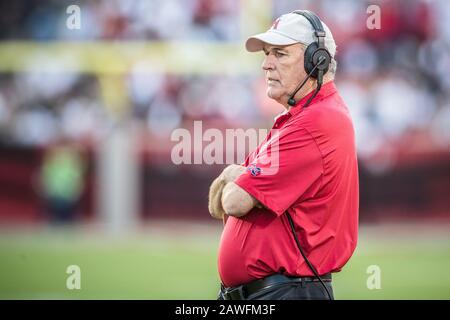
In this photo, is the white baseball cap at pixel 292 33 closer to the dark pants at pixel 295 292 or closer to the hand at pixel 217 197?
the hand at pixel 217 197

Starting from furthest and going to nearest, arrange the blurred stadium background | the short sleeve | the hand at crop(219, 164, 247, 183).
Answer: the blurred stadium background
the hand at crop(219, 164, 247, 183)
the short sleeve

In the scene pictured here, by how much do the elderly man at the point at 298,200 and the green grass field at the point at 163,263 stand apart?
4.11 meters

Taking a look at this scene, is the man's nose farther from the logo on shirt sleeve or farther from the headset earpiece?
the logo on shirt sleeve

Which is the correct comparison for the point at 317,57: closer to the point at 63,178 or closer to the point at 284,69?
the point at 284,69

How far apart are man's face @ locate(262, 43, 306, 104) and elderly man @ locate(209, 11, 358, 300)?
0.03 metres

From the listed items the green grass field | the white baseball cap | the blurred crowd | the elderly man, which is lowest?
the green grass field

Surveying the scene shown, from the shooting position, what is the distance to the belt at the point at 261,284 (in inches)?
132

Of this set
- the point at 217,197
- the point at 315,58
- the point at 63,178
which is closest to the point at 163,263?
the point at 63,178

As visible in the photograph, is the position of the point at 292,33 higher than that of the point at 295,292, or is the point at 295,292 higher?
the point at 292,33

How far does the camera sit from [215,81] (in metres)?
12.9

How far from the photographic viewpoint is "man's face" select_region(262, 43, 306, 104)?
3.57 meters

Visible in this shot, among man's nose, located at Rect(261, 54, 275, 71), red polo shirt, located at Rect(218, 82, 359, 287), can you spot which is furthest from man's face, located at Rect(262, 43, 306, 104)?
red polo shirt, located at Rect(218, 82, 359, 287)

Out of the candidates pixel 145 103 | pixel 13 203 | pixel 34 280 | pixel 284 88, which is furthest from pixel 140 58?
pixel 284 88

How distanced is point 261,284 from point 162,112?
32.7 ft
